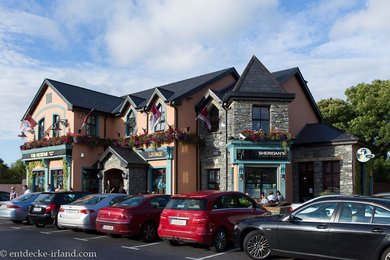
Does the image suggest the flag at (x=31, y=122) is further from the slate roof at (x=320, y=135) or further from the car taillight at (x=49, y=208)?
the slate roof at (x=320, y=135)

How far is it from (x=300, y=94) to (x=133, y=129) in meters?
10.5

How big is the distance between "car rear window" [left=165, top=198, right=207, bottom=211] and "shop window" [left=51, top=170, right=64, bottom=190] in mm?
16911

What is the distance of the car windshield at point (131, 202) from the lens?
12.6 m

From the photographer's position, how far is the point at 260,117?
22.4 m

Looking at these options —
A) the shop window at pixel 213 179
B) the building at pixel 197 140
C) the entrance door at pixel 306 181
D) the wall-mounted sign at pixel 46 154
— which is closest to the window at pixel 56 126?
the building at pixel 197 140

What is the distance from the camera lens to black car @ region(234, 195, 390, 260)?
7.77 metres

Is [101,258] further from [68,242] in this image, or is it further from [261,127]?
[261,127]

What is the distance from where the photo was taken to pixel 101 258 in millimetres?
9586

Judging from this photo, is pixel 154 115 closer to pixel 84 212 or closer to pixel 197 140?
pixel 197 140

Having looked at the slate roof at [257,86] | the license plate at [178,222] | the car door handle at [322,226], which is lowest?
the license plate at [178,222]

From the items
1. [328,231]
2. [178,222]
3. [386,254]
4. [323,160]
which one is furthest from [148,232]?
[323,160]

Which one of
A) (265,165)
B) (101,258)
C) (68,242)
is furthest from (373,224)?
(265,165)

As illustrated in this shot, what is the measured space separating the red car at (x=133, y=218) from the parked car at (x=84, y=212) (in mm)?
704

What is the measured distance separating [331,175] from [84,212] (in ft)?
44.6
